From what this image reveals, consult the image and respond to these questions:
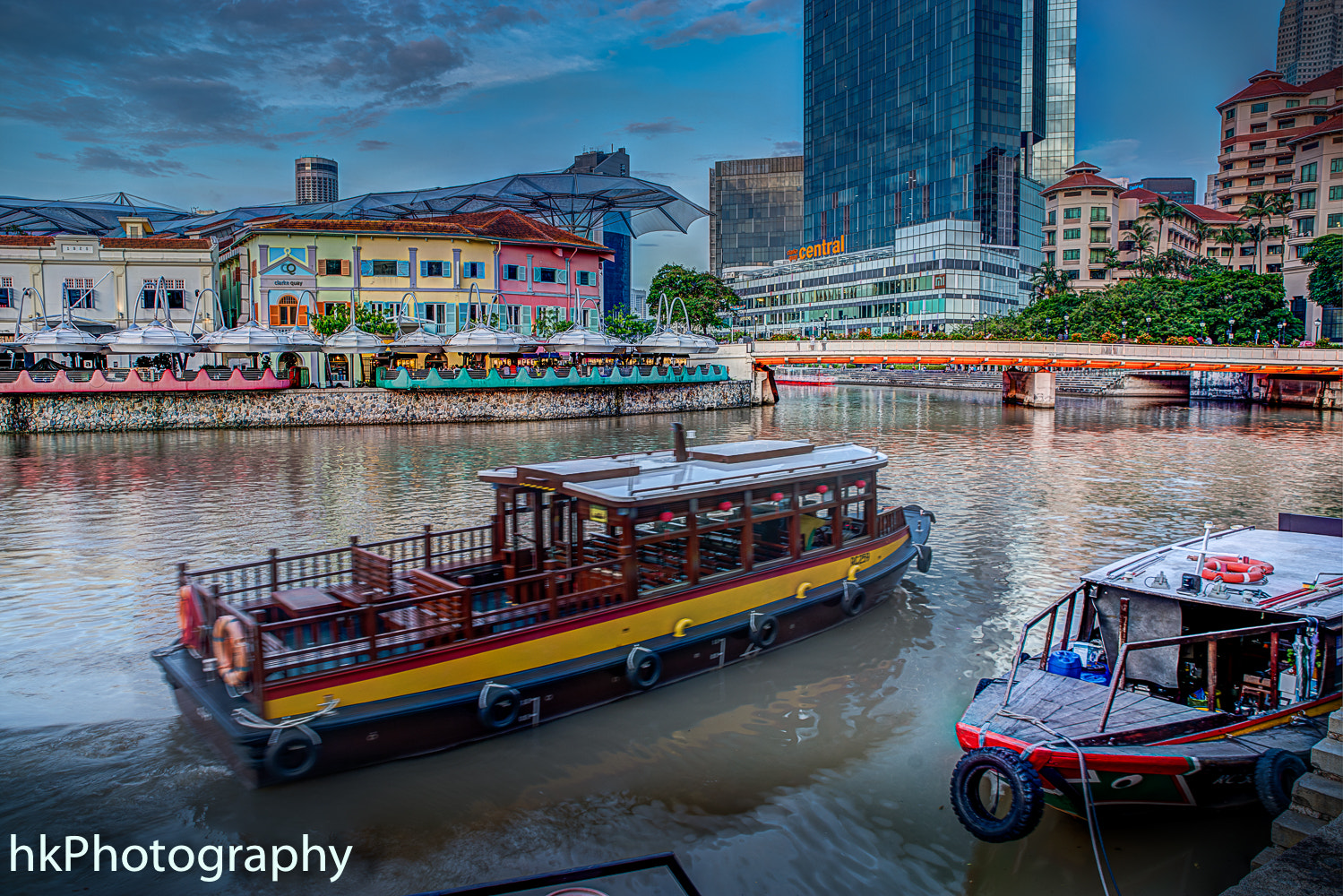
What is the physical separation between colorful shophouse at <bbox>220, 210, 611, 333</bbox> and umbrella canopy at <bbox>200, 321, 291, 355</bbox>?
359 inches

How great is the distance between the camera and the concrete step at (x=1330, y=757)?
5.82 m

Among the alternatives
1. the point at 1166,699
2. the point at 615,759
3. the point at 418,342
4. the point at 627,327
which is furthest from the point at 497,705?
the point at 627,327

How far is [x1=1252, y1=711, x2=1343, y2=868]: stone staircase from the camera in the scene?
5727 mm

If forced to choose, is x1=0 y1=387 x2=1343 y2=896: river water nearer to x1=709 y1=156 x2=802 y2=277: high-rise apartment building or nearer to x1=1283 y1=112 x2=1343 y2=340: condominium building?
x1=1283 y1=112 x2=1343 y2=340: condominium building

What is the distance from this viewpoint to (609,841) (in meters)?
7.39

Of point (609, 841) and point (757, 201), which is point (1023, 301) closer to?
point (757, 201)

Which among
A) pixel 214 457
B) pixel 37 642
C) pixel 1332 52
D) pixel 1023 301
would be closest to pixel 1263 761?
pixel 37 642

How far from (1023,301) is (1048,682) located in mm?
120005

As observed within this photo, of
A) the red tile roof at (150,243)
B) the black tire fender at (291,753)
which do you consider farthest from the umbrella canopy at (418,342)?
the black tire fender at (291,753)

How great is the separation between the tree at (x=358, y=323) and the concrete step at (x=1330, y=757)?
47120 millimetres

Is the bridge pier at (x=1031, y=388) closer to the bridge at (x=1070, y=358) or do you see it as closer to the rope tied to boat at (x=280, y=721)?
the bridge at (x=1070, y=358)

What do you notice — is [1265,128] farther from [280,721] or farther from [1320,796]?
[280,721]

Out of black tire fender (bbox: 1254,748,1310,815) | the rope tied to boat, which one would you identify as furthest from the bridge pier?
the rope tied to boat

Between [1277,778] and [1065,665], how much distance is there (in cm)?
189
